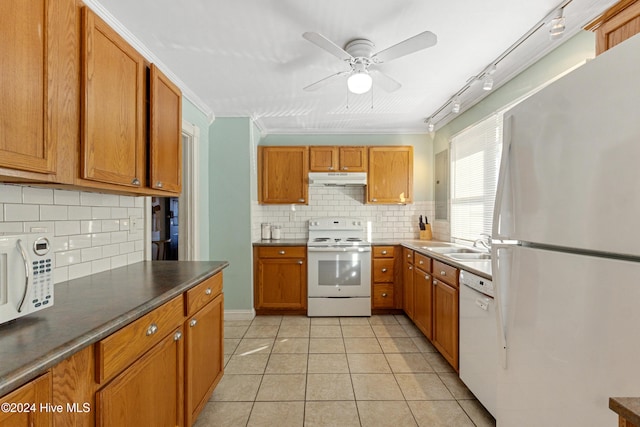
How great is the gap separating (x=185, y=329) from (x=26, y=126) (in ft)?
3.73

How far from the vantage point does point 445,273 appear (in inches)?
101

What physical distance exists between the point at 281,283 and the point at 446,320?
2035 millimetres

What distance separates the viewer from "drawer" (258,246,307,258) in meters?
3.90

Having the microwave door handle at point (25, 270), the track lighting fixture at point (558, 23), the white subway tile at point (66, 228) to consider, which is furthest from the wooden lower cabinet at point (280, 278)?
the track lighting fixture at point (558, 23)

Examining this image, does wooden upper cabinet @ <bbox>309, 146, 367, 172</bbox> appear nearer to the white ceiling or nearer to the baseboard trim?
the white ceiling

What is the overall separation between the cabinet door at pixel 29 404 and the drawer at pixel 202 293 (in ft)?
2.87

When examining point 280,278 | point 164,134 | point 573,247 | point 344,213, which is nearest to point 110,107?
point 164,134

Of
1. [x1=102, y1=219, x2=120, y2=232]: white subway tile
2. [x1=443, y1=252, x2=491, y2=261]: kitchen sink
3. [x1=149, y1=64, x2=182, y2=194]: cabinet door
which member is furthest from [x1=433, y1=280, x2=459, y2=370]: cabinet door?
[x1=102, y1=219, x2=120, y2=232]: white subway tile

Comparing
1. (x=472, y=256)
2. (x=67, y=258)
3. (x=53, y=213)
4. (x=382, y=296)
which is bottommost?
(x=382, y=296)

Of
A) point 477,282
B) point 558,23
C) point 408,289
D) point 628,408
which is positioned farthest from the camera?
point 408,289

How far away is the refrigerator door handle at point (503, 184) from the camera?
1.35 metres

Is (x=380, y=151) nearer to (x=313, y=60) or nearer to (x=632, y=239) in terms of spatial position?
(x=313, y=60)

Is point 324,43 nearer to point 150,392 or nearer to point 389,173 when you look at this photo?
point 150,392

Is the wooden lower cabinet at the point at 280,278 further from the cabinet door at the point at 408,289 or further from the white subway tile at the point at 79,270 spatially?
the white subway tile at the point at 79,270
